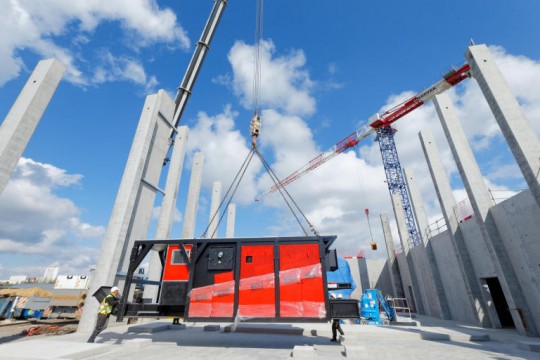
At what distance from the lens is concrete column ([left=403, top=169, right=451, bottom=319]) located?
17.0 meters

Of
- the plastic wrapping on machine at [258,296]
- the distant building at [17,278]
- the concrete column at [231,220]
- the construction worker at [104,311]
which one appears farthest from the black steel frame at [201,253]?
the distant building at [17,278]

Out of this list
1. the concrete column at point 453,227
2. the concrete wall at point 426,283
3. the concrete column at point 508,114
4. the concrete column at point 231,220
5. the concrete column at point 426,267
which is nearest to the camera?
the concrete column at point 508,114

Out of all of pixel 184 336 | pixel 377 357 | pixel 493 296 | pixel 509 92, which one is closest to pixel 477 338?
pixel 377 357

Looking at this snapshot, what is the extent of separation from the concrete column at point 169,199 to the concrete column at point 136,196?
2710 millimetres

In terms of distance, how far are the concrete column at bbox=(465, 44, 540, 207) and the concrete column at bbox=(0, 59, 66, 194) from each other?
50.6ft

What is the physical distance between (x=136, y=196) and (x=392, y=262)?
81.8ft

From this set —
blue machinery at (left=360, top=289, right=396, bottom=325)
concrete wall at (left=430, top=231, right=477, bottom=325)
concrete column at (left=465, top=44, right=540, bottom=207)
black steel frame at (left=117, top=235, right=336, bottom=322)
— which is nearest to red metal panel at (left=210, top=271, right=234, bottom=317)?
black steel frame at (left=117, top=235, right=336, bottom=322)

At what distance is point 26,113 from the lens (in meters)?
8.20

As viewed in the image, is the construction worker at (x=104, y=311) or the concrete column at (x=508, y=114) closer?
the construction worker at (x=104, y=311)

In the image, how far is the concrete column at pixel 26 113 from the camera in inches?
301

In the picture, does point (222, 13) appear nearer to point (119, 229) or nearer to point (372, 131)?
point (119, 229)

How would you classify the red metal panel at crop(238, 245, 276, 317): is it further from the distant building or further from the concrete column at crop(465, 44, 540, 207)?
the distant building

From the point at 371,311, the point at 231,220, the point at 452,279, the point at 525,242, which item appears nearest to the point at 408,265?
Result: the point at 452,279

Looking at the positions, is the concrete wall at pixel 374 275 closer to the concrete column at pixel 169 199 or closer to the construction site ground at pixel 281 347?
the construction site ground at pixel 281 347
